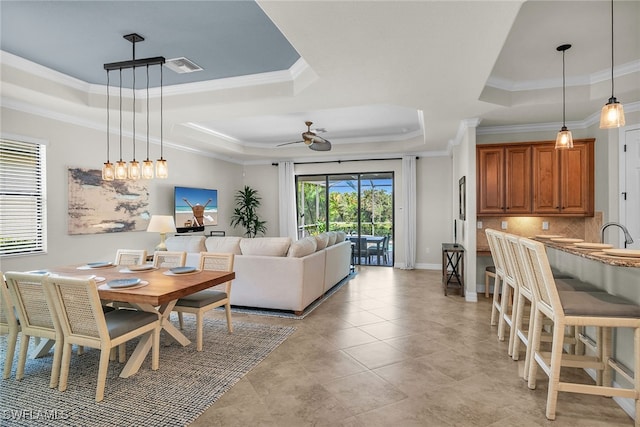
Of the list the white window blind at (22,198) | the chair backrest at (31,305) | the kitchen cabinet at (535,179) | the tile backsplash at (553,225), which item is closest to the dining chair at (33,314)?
the chair backrest at (31,305)

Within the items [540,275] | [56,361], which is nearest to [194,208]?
[56,361]

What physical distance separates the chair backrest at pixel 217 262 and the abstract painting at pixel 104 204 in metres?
2.30

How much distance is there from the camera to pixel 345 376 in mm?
2791

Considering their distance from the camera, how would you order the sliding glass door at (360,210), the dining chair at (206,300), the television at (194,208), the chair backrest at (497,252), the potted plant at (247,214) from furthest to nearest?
the potted plant at (247,214) → the sliding glass door at (360,210) → the television at (194,208) → the chair backrest at (497,252) → the dining chair at (206,300)

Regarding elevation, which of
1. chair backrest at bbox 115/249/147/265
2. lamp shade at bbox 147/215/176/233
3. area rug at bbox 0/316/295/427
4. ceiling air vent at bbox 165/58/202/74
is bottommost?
area rug at bbox 0/316/295/427

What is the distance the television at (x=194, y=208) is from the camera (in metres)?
6.63

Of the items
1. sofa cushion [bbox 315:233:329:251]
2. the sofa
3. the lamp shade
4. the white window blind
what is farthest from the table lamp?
sofa cushion [bbox 315:233:329:251]

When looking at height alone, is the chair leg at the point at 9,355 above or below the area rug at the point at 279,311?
above

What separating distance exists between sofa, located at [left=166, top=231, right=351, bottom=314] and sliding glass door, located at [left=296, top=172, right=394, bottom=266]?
149 inches

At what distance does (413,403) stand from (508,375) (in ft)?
3.11

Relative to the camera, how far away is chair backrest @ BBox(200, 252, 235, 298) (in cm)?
376

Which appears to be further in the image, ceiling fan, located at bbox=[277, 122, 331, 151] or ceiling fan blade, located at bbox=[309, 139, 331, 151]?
ceiling fan blade, located at bbox=[309, 139, 331, 151]

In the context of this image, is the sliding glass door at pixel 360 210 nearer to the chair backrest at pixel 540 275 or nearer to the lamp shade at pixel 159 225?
the lamp shade at pixel 159 225

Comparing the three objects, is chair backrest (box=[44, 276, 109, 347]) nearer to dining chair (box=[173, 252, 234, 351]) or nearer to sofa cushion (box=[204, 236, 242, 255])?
dining chair (box=[173, 252, 234, 351])
